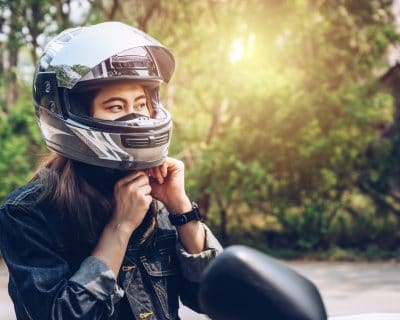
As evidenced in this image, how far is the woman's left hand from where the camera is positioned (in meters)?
2.03

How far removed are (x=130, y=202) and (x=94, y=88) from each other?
394 mm

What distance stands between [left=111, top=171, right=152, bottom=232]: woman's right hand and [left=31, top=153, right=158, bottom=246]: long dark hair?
0.06 meters

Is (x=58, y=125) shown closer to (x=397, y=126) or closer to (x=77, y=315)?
(x=77, y=315)

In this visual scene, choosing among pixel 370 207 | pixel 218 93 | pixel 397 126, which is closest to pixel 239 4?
pixel 218 93

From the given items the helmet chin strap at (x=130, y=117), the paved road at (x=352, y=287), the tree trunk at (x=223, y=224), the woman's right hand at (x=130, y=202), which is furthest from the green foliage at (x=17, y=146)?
the woman's right hand at (x=130, y=202)

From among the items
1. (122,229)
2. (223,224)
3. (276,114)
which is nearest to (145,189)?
(122,229)

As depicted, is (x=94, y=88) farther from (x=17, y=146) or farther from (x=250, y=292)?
(x=17, y=146)

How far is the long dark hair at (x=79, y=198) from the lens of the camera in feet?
5.95

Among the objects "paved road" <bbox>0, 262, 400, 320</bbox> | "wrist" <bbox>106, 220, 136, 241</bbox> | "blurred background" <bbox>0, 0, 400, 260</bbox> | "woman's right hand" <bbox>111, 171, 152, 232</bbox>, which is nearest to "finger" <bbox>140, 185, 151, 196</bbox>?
"woman's right hand" <bbox>111, 171, 152, 232</bbox>

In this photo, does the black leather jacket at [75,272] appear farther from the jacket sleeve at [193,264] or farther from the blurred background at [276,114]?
the blurred background at [276,114]

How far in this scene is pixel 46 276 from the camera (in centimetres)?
165

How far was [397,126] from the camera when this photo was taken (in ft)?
28.2

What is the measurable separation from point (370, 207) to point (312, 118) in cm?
165

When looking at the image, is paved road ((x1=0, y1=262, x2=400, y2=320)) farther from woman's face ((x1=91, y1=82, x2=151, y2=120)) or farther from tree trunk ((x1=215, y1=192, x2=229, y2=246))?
woman's face ((x1=91, y1=82, x2=151, y2=120))
